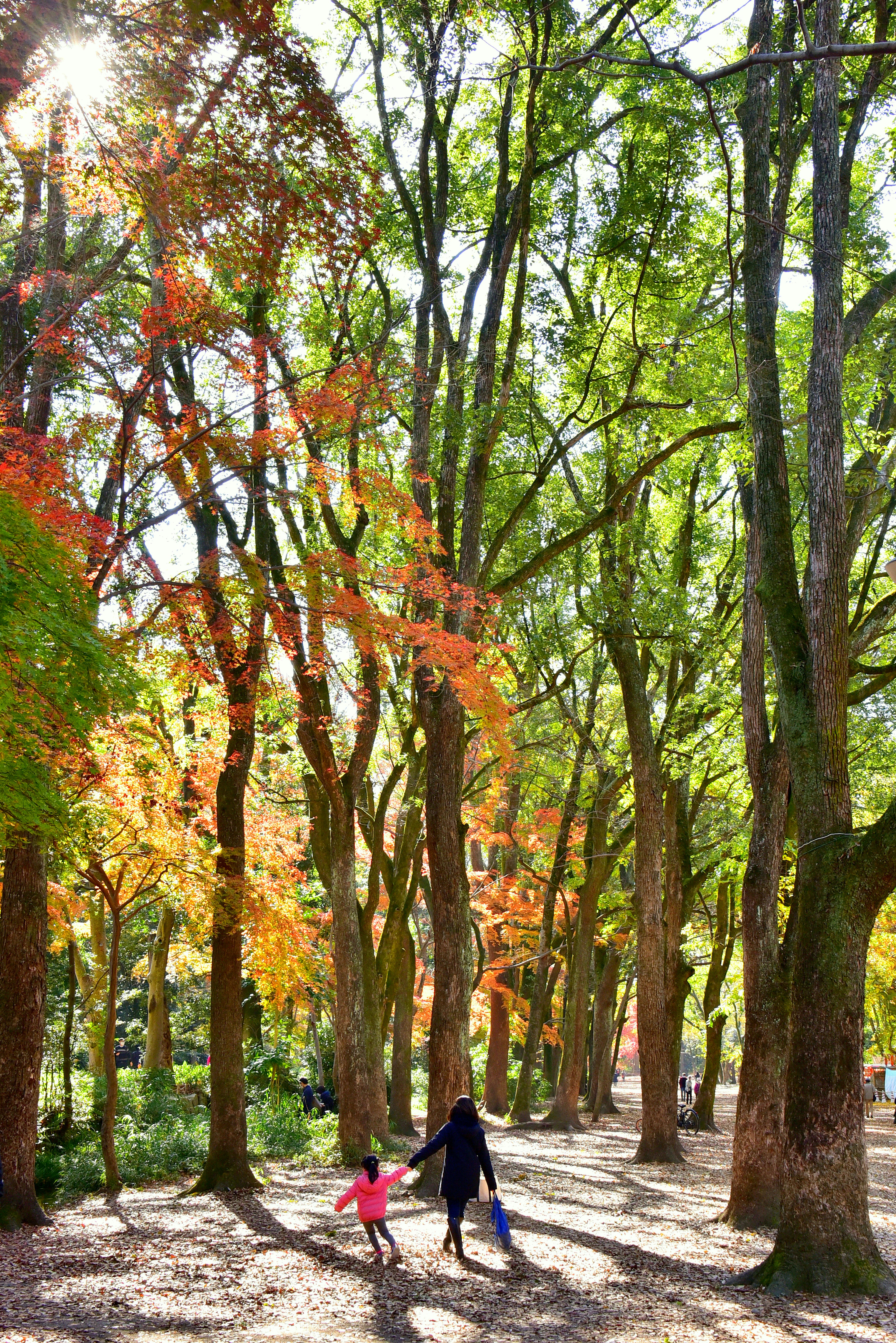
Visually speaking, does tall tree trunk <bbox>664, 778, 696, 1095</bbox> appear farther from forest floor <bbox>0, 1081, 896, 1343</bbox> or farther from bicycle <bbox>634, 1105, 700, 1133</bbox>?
forest floor <bbox>0, 1081, 896, 1343</bbox>

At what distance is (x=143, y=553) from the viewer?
38.1 ft

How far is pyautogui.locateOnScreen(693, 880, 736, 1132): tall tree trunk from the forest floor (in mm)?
7874

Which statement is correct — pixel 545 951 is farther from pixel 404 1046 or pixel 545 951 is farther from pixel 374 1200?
pixel 374 1200

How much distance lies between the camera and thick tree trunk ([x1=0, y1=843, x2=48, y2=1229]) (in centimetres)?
973

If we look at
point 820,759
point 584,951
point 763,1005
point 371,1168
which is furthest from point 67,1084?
point 820,759

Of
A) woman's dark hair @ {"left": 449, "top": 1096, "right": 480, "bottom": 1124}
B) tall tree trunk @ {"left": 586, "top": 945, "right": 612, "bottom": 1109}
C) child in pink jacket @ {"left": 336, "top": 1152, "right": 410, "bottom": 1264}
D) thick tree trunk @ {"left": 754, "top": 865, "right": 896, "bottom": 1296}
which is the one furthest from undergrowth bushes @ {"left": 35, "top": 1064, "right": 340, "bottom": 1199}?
thick tree trunk @ {"left": 754, "top": 865, "right": 896, "bottom": 1296}

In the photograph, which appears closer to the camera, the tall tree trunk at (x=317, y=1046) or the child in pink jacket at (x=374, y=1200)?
the child in pink jacket at (x=374, y=1200)

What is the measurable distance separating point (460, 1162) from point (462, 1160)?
0.9 inches

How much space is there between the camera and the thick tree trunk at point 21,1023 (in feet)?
31.9

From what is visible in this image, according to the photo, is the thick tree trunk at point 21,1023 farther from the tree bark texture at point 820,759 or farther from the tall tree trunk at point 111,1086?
the tree bark texture at point 820,759

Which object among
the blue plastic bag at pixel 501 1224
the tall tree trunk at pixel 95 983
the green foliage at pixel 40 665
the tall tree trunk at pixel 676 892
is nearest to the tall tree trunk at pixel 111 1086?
the green foliage at pixel 40 665

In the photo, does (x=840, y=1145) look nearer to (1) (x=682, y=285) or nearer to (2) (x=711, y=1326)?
(2) (x=711, y=1326)

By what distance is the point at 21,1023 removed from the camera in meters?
9.82

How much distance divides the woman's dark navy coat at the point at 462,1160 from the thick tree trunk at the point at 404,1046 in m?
10.5
